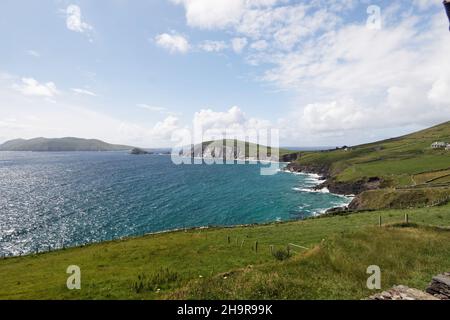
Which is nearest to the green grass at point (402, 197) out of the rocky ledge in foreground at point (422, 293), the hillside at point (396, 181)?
the hillside at point (396, 181)

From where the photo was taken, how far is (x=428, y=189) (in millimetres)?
80250

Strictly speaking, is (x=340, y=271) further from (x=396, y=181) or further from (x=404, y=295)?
(x=396, y=181)

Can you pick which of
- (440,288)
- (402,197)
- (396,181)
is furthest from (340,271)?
(396,181)

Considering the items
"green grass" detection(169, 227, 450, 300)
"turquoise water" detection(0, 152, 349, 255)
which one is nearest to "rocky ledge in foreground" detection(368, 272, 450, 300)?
"green grass" detection(169, 227, 450, 300)

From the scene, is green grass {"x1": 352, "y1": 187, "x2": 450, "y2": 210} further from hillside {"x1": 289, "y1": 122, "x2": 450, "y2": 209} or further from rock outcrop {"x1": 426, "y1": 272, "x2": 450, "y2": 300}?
rock outcrop {"x1": 426, "y1": 272, "x2": 450, "y2": 300}

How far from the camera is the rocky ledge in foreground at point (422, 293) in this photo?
14923 mm

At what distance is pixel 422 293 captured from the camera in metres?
15.3

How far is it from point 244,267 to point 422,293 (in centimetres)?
1515

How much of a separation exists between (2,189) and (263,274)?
543ft

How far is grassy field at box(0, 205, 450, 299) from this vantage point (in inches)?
804

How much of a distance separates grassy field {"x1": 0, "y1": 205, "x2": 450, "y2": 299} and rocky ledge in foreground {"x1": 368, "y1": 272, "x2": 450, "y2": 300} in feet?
11.8
